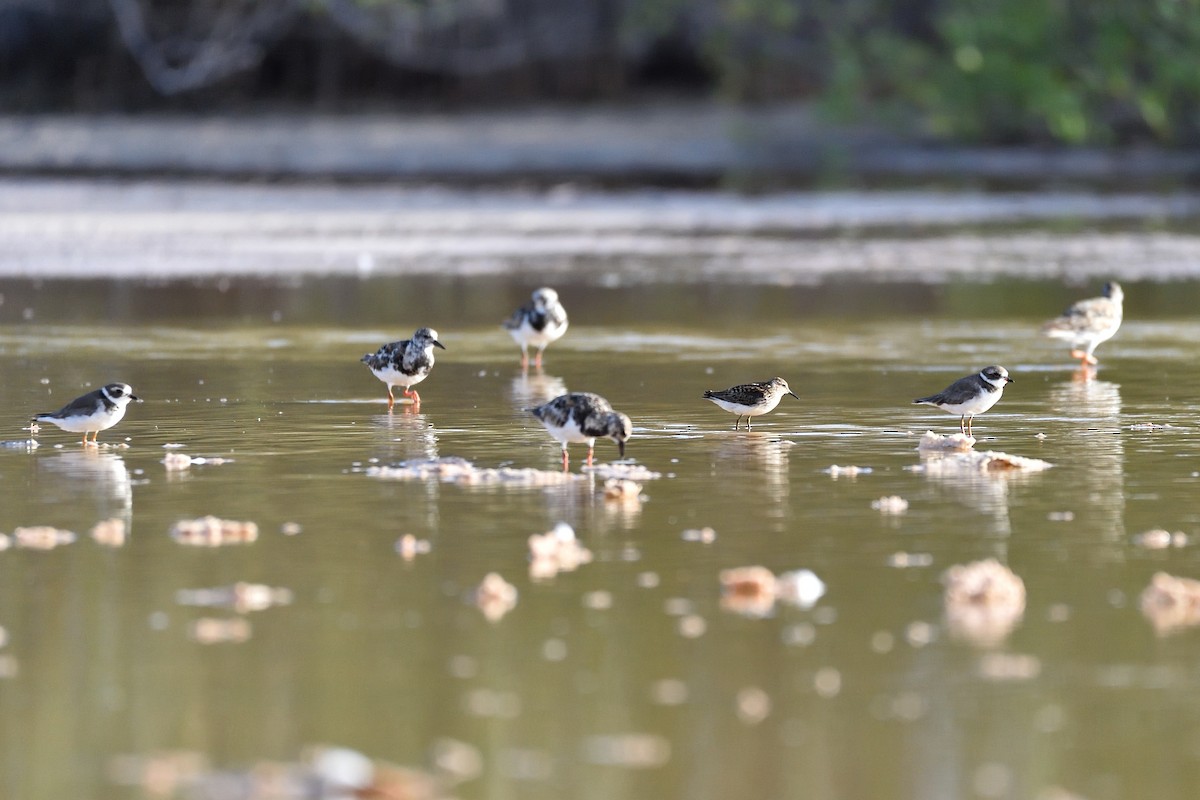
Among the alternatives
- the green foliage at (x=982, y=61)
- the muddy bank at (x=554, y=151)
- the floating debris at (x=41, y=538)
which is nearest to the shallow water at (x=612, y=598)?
the floating debris at (x=41, y=538)

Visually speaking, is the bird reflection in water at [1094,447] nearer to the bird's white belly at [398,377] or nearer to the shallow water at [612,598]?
the shallow water at [612,598]

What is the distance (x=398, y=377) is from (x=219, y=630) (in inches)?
260

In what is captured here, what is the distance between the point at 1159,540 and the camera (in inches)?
377

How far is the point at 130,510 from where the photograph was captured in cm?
1050

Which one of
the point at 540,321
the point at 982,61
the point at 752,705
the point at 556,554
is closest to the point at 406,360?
the point at 540,321

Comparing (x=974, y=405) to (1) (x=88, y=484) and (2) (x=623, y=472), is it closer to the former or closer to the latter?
(2) (x=623, y=472)

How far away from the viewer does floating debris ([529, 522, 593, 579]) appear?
29.8 feet

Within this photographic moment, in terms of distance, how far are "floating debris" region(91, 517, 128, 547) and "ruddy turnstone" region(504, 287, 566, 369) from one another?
6.97 metres

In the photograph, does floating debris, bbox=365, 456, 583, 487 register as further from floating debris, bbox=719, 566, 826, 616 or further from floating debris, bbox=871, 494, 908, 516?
floating debris, bbox=719, 566, 826, 616

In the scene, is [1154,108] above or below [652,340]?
above

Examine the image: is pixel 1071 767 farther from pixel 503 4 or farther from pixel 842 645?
pixel 503 4

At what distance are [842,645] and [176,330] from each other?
1308 centimetres

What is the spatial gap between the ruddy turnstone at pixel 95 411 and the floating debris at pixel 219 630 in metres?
4.51

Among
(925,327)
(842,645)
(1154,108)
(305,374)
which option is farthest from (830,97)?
(842,645)
